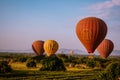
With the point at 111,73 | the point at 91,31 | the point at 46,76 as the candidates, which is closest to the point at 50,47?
A: the point at 91,31

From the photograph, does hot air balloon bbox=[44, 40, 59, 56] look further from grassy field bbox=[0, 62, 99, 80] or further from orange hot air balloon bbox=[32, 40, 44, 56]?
grassy field bbox=[0, 62, 99, 80]

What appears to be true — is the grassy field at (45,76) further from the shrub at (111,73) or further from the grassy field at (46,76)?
the shrub at (111,73)

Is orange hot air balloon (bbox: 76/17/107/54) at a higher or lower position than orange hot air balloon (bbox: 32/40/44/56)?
higher

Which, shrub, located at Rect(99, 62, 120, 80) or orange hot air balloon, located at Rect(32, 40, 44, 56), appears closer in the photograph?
shrub, located at Rect(99, 62, 120, 80)

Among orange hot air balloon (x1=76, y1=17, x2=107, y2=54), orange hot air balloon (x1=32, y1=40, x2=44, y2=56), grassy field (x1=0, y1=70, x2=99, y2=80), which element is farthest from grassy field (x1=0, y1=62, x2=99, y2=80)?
orange hot air balloon (x1=32, y1=40, x2=44, y2=56)

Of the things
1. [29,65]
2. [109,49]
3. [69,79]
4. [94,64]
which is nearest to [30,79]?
Answer: [69,79]

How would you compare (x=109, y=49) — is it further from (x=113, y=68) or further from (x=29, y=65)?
(x=113, y=68)

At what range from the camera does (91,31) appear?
72125 mm

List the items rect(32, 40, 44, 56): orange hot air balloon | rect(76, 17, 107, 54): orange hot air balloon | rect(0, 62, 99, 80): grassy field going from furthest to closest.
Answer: rect(32, 40, 44, 56): orange hot air balloon → rect(76, 17, 107, 54): orange hot air balloon → rect(0, 62, 99, 80): grassy field

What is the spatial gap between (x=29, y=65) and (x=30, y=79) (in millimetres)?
30867

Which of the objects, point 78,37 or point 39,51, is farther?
point 39,51

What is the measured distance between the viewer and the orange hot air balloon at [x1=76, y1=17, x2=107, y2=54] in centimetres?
7200

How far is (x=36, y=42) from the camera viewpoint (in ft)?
443

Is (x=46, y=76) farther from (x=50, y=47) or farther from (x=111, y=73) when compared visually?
(x=50, y=47)
